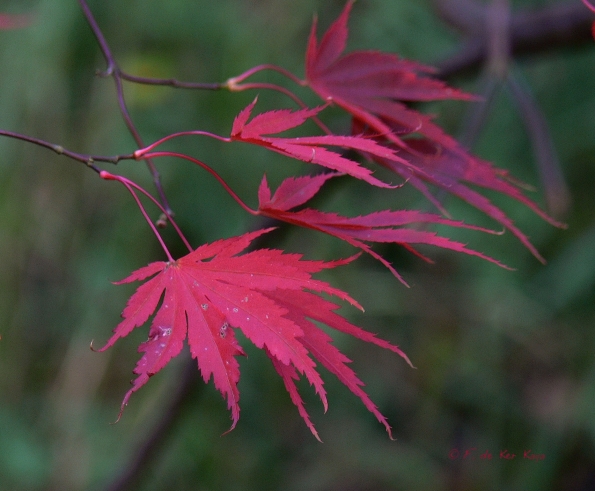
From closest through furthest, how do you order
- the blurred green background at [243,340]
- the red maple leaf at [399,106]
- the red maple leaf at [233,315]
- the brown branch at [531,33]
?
the red maple leaf at [233,315]
the red maple leaf at [399,106]
the brown branch at [531,33]
the blurred green background at [243,340]

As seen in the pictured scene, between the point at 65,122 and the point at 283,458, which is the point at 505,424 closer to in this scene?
the point at 283,458

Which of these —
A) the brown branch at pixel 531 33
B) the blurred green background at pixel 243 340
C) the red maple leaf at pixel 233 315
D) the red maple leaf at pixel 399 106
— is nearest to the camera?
the red maple leaf at pixel 233 315

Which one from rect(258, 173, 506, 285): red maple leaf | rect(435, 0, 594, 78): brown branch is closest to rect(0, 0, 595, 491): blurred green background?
rect(435, 0, 594, 78): brown branch

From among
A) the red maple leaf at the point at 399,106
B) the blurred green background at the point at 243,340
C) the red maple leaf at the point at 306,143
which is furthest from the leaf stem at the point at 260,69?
the blurred green background at the point at 243,340

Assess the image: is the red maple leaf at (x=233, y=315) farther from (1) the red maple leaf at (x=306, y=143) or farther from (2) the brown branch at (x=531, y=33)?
(2) the brown branch at (x=531, y=33)

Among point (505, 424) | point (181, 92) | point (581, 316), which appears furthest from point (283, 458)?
point (181, 92)

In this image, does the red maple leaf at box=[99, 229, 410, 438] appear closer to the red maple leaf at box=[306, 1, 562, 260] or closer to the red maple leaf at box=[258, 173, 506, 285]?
the red maple leaf at box=[258, 173, 506, 285]
